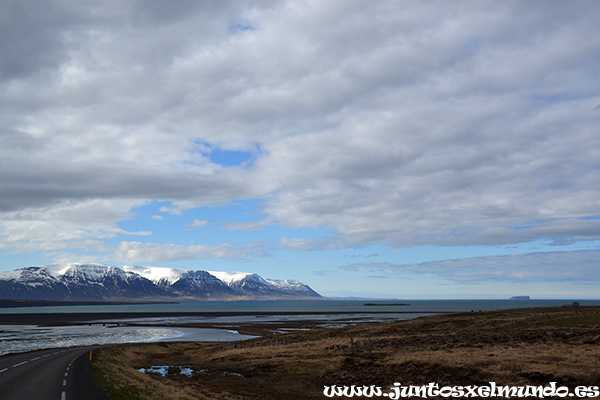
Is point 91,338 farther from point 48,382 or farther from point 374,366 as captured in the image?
point 374,366

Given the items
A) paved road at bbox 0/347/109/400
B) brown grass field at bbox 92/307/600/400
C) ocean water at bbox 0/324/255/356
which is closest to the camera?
paved road at bbox 0/347/109/400

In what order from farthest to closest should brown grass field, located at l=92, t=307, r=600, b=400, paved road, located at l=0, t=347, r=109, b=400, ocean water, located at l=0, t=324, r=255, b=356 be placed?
1. ocean water, located at l=0, t=324, r=255, b=356
2. brown grass field, located at l=92, t=307, r=600, b=400
3. paved road, located at l=0, t=347, r=109, b=400

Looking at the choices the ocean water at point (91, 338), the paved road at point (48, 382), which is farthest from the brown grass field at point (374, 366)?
the ocean water at point (91, 338)

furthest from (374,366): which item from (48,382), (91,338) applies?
(91,338)

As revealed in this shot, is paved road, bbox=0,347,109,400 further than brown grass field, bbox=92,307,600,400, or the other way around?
brown grass field, bbox=92,307,600,400

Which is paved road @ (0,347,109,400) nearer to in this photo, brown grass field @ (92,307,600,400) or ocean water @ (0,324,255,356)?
brown grass field @ (92,307,600,400)

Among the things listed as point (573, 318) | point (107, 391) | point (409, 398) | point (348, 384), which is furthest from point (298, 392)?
point (573, 318)

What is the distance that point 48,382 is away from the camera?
29219 mm

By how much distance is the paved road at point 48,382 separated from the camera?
24.3m

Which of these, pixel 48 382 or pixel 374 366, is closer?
pixel 48 382

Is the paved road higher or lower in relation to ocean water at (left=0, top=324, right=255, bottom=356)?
higher

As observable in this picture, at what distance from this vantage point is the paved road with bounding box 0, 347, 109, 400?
24328 millimetres

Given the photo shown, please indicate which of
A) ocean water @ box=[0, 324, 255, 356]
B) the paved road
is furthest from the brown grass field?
ocean water @ box=[0, 324, 255, 356]

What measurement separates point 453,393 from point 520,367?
21.3 feet
